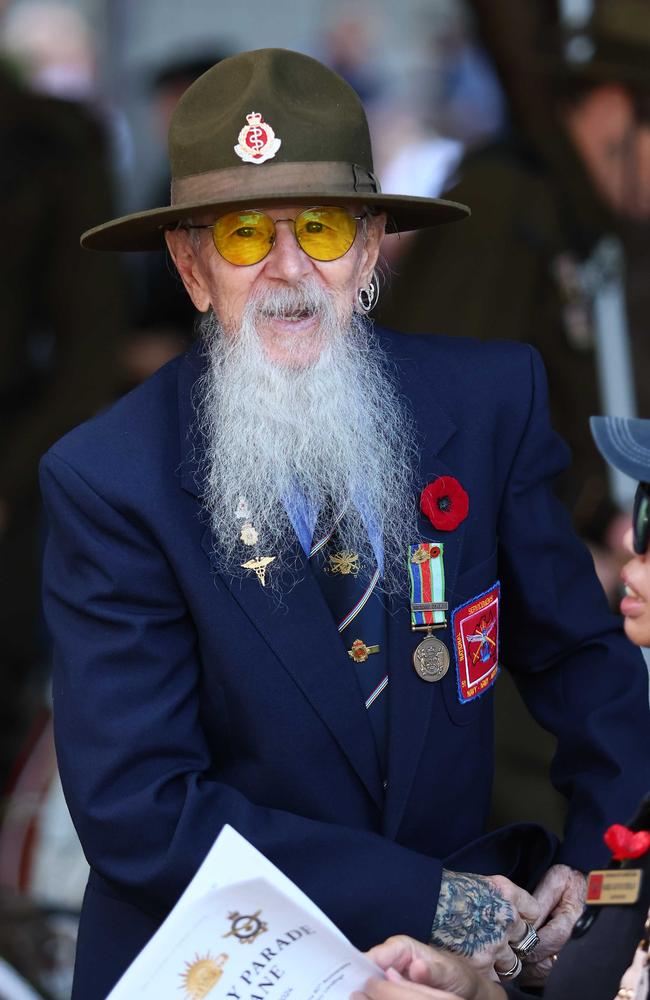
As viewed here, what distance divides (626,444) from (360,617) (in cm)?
61

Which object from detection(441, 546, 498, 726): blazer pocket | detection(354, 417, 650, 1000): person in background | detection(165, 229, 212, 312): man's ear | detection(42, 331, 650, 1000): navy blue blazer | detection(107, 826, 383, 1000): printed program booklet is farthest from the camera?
detection(165, 229, 212, 312): man's ear

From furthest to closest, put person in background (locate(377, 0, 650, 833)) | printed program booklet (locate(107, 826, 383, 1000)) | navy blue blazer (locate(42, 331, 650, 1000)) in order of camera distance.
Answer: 1. person in background (locate(377, 0, 650, 833))
2. navy blue blazer (locate(42, 331, 650, 1000))
3. printed program booklet (locate(107, 826, 383, 1000))

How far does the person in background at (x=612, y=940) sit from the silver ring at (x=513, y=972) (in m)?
0.08

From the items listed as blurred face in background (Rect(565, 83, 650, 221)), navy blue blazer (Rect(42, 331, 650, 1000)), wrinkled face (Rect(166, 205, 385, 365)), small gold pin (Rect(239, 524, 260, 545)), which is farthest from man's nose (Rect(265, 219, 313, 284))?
blurred face in background (Rect(565, 83, 650, 221))

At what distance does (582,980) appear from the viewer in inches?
102

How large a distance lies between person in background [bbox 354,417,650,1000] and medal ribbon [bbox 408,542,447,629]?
1.24 ft

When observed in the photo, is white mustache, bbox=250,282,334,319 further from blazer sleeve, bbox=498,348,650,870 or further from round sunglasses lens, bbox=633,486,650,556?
round sunglasses lens, bbox=633,486,650,556

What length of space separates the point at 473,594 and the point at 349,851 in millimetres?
529

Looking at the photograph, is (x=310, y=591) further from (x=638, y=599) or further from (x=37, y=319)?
(x=37, y=319)

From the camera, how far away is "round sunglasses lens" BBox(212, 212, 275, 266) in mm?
2992

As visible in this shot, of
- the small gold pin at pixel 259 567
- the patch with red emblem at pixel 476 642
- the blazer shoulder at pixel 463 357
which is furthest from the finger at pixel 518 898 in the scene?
the blazer shoulder at pixel 463 357

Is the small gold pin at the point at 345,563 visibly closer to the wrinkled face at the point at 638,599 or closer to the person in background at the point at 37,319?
→ the wrinkled face at the point at 638,599

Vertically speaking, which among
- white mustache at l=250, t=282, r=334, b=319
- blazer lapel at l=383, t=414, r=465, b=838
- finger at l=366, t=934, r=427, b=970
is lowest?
finger at l=366, t=934, r=427, b=970

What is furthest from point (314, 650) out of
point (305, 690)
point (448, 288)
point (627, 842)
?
point (448, 288)
